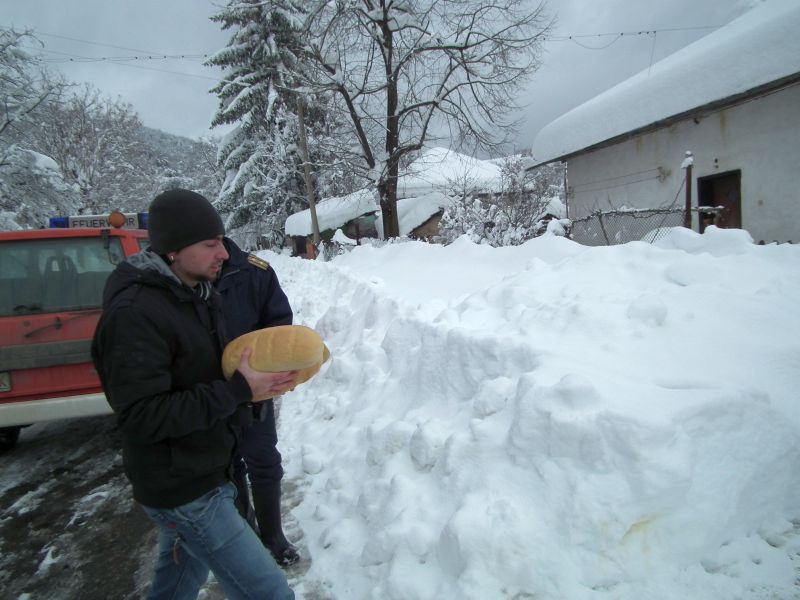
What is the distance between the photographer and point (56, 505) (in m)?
3.45

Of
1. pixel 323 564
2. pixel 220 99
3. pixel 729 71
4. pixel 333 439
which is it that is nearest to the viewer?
pixel 323 564

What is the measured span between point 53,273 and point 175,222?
345 cm

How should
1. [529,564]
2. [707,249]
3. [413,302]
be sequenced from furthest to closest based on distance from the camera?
[413,302] < [707,249] < [529,564]

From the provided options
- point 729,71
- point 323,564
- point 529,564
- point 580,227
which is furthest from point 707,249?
point 729,71

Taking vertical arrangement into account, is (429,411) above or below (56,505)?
above

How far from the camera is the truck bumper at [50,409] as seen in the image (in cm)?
374

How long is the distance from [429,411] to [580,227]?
21.4ft

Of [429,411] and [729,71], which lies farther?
[729,71]

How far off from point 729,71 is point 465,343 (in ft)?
25.3

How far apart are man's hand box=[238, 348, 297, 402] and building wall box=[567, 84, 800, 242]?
8172 millimetres

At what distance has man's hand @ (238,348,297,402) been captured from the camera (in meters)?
1.56

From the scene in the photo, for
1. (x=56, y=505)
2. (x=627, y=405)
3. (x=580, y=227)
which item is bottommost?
(x=56, y=505)

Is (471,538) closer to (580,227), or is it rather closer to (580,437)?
(580,437)

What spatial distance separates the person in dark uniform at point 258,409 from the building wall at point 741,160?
782cm
